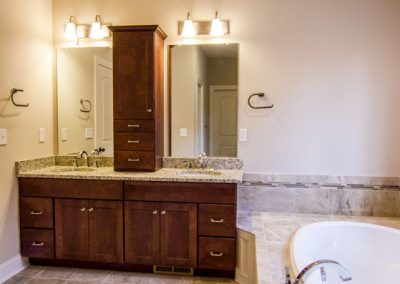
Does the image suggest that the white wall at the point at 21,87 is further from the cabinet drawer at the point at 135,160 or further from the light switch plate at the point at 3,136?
the cabinet drawer at the point at 135,160

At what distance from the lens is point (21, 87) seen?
8.74ft

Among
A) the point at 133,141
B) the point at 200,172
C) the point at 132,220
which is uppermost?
the point at 133,141

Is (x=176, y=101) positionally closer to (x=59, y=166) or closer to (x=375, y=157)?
(x=59, y=166)

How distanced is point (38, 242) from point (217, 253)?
60.6 inches

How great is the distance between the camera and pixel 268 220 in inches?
103

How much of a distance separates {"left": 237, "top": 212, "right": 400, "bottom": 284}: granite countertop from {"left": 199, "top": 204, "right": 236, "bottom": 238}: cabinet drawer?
96 mm

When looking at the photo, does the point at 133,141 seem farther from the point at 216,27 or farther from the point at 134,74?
the point at 216,27

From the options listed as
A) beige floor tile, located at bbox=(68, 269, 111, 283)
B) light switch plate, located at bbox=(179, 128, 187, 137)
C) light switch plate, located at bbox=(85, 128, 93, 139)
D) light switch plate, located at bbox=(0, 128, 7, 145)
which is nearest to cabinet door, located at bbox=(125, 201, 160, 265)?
beige floor tile, located at bbox=(68, 269, 111, 283)

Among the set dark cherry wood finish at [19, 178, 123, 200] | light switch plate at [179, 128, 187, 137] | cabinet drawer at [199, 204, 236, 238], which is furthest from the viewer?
light switch plate at [179, 128, 187, 137]

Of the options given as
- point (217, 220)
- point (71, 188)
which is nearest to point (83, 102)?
point (71, 188)

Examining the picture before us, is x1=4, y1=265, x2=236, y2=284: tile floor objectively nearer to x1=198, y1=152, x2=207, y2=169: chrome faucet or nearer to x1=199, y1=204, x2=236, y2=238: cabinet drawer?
x1=199, y1=204, x2=236, y2=238: cabinet drawer

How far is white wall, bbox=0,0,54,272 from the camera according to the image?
8.20 ft

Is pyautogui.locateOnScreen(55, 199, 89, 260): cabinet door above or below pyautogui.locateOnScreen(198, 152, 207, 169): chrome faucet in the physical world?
below

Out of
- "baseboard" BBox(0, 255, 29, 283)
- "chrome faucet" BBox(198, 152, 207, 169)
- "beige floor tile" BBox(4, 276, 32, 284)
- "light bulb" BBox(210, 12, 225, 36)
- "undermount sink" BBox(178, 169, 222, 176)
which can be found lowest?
"beige floor tile" BBox(4, 276, 32, 284)
